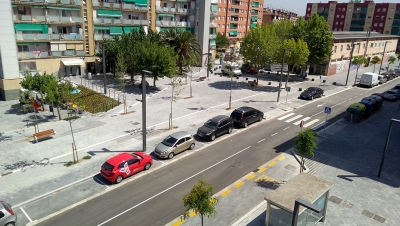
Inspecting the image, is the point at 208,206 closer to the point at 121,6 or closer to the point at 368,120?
the point at 368,120

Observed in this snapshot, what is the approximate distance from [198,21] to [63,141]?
44.7m

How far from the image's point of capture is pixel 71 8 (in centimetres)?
4556

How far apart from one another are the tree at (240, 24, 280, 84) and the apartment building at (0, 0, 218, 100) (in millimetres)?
20610

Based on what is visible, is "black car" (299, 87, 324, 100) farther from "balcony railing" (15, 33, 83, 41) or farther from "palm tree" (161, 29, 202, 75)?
"balcony railing" (15, 33, 83, 41)

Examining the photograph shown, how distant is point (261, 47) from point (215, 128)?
22.2 m

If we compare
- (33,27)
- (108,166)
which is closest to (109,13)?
(33,27)

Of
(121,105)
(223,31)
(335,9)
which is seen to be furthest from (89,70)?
(335,9)

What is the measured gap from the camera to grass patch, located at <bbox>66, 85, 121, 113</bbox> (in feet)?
111

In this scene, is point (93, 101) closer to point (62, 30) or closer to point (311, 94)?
point (62, 30)

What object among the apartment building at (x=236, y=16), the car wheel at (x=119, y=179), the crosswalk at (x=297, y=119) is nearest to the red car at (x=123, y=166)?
the car wheel at (x=119, y=179)

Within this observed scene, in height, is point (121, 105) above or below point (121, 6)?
below

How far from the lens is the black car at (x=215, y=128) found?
2586 centimetres

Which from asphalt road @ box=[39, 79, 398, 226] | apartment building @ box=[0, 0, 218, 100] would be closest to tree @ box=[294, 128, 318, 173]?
asphalt road @ box=[39, 79, 398, 226]

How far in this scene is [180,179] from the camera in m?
19.9
